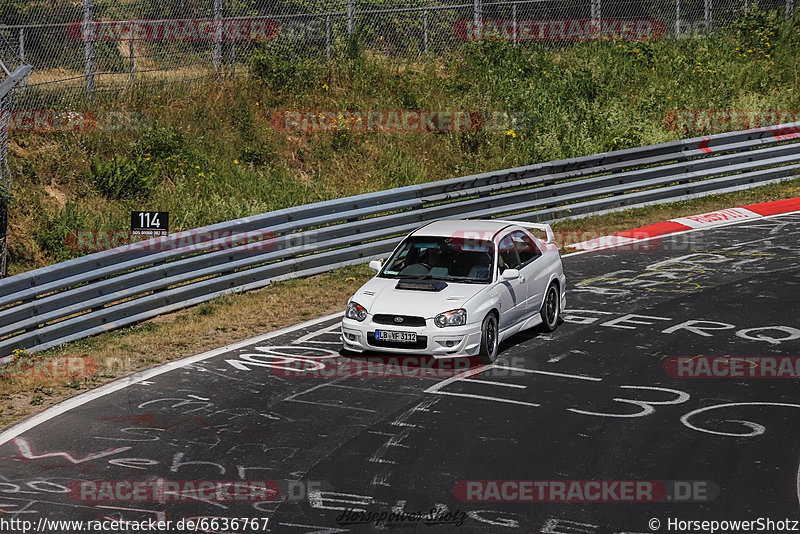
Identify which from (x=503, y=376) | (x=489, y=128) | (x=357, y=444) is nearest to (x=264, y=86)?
(x=489, y=128)

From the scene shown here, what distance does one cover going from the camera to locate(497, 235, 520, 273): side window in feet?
42.0

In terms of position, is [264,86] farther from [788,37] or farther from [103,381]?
→ [788,37]

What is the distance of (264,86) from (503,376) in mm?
12998

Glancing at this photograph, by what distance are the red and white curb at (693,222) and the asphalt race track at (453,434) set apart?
15.7 ft

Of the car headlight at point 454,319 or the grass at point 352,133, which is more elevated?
the grass at point 352,133

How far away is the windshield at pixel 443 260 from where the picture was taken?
1261 cm

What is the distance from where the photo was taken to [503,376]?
11.6 metres
